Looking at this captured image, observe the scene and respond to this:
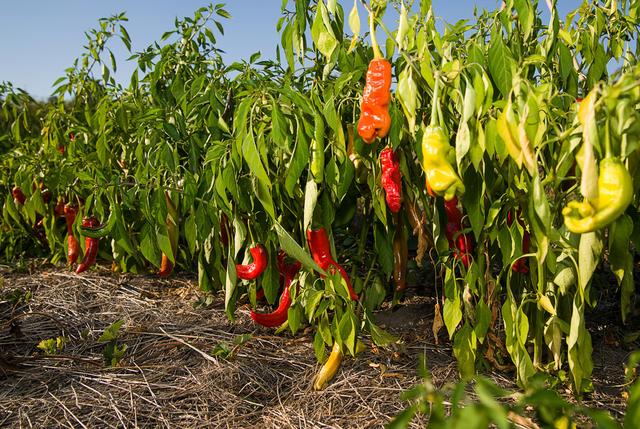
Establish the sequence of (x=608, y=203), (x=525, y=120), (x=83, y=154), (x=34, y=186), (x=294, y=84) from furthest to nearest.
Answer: (x=34, y=186)
(x=83, y=154)
(x=294, y=84)
(x=525, y=120)
(x=608, y=203)

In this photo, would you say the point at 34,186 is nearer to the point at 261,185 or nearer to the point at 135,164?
the point at 135,164

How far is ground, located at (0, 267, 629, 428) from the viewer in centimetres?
183

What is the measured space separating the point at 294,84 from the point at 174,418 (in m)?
1.13

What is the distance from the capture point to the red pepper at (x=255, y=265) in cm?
210

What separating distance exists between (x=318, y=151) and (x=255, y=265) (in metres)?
0.55

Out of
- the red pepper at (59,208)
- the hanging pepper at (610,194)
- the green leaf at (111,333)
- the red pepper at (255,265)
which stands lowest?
the green leaf at (111,333)

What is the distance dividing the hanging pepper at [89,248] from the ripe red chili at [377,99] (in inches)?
74.5

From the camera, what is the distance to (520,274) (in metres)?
1.93

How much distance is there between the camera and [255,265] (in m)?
2.12

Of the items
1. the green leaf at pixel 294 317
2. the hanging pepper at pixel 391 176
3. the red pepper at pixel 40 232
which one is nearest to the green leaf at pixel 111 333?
the green leaf at pixel 294 317

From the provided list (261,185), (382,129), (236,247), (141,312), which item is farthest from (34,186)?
(382,129)

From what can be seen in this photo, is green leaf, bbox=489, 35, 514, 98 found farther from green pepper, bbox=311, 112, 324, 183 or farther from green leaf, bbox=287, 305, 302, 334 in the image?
green leaf, bbox=287, 305, 302, 334

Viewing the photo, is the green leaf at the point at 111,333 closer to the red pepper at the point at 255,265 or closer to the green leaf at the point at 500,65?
the red pepper at the point at 255,265

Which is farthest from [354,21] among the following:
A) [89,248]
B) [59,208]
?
[59,208]
